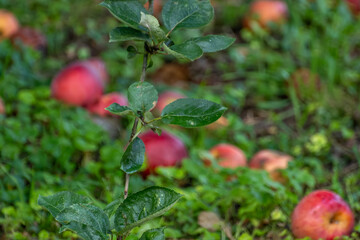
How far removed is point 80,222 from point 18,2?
10.6ft

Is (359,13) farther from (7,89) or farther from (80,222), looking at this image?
(80,222)

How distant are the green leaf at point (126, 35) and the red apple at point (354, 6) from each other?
10.5 feet

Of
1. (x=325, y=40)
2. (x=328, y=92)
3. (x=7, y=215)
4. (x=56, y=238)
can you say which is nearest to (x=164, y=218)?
(x=56, y=238)

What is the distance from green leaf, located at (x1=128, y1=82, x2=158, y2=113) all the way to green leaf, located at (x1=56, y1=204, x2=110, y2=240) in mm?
277

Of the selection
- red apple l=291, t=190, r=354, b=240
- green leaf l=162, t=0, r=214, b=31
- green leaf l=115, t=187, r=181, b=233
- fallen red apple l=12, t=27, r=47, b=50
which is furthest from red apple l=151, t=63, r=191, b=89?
green leaf l=115, t=187, r=181, b=233

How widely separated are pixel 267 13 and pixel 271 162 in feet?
6.21

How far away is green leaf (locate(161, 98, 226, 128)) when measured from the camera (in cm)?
124

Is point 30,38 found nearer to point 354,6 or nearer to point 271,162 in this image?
point 271,162

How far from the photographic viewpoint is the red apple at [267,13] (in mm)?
3959

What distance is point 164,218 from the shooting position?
1.99 metres

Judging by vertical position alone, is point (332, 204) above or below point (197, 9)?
below

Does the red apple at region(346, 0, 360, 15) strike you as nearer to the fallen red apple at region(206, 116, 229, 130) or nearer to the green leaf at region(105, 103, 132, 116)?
the fallen red apple at region(206, 116, 229, 130)

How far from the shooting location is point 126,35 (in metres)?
1.30

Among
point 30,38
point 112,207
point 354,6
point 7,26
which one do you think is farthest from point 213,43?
point 354,6
